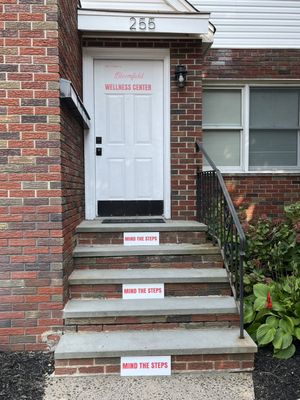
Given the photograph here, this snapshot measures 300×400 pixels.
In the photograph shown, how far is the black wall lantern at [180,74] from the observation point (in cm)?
482

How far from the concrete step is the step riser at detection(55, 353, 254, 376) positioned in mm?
1108

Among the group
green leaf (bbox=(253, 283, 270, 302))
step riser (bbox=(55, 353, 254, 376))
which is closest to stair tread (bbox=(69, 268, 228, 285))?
green leaf (bbox=(253, 283, 270, 302))

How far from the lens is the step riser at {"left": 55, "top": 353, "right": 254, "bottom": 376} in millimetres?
3018

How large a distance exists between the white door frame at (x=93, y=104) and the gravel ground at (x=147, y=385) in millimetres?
2314

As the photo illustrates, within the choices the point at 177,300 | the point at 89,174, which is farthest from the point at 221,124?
the point at 177,300

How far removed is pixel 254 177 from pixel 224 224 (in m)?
2.61

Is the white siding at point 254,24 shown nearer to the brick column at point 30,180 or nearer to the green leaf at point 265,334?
the brick column at point 30,180

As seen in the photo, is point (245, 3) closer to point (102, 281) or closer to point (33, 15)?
point (33, 15)

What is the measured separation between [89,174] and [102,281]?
1825 millimetres

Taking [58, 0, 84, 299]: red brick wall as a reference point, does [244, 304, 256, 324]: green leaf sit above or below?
below

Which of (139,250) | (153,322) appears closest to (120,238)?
(139,250)

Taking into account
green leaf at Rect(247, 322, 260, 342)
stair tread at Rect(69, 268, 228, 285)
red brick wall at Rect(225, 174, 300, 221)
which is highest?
red brick wall at Rect(225, 174, 300, 221)

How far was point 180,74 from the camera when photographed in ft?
15.9

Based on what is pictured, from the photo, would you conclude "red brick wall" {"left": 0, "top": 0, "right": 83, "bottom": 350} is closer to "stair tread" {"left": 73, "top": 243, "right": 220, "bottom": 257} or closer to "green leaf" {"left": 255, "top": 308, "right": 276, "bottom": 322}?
"stair tread" {"left": 73, "top": 243, "right": 220, "bottom": 257}
